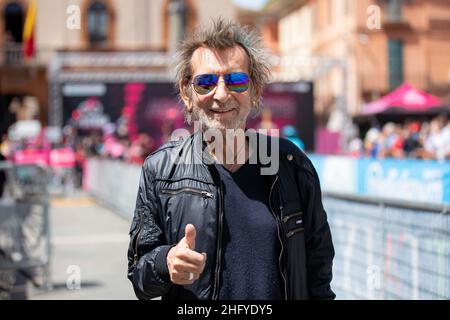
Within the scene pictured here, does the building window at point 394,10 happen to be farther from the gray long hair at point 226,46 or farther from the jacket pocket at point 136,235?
the jacket pocket at point 136,235

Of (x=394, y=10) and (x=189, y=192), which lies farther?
(x=394, y=10)

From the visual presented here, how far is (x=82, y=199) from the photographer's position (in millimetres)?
22734

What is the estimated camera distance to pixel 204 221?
289 centimetres

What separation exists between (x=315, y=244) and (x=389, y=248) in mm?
3723

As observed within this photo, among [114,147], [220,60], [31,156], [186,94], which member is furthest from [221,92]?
[114,147]

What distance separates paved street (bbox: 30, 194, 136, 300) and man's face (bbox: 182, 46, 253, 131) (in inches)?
209

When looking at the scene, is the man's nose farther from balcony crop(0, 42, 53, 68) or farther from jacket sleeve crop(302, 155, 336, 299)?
balcony crop(0, 42, 53, 68)

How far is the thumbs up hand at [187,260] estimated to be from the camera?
2.66 metres

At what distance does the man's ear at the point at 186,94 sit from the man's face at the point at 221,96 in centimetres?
9

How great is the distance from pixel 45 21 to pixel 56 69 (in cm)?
966

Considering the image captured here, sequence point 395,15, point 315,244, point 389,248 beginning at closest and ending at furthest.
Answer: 1. point 315,244
2. point 389,248
3. point 395,15

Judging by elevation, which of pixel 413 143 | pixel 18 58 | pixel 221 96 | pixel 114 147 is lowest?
pixel 114 147

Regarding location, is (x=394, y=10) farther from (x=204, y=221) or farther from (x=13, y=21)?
(x=204, y=221)
